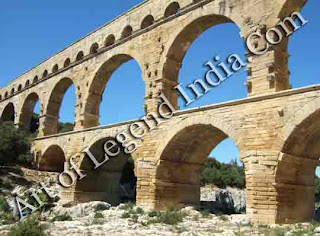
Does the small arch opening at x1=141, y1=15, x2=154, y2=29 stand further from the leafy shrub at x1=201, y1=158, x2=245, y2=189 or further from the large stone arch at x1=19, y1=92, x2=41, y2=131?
the leafy shrub at x1=201, y1=158, x2=245, y2=189

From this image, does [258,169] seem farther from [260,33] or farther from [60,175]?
[60,175]

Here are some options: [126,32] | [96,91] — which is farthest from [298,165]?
[96,91]

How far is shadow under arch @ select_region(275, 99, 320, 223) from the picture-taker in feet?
28.5

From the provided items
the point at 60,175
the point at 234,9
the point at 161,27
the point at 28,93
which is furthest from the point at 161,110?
the point at 28,93

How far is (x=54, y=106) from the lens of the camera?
68.8ft

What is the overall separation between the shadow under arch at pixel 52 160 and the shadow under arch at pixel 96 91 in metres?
2.86

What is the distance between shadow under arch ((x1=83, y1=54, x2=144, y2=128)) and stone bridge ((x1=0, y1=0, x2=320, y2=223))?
5cm

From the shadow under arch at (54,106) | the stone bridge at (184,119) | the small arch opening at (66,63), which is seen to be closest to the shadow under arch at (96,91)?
the stone bridge at (184,119)

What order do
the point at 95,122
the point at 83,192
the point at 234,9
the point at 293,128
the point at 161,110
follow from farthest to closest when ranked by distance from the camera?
the point at 95,122 → the point at 83,192 → the point at 161,110 → the point at 234,9 → the point at 293,128

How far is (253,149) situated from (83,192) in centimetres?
954

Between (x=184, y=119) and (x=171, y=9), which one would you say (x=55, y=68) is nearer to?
(x=171, y=9)

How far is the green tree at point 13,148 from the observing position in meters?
19.1

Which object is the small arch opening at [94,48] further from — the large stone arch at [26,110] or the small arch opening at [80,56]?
the large stone arch at [26,110]

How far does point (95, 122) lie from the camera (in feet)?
58.3
